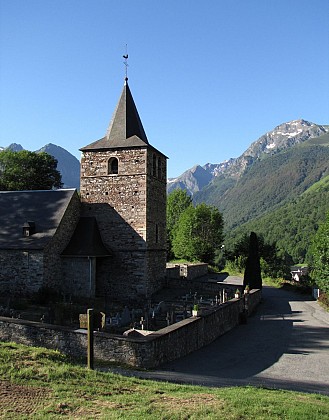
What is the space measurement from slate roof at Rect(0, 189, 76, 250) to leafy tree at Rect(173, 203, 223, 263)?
3079 cm

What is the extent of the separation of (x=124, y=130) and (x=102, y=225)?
664cm

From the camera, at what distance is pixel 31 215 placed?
28922 millimetres

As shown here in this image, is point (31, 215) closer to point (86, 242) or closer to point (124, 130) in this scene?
point (86, 242)

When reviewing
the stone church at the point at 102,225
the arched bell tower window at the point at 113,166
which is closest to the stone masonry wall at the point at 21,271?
the stone church at the point at 102,225

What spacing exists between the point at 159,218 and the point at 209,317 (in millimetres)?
13930

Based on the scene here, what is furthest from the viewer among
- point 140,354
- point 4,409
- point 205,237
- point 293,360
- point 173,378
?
point 205,237

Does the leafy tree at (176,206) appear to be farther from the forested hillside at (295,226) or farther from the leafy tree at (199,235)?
the forested hillside at (295,226)

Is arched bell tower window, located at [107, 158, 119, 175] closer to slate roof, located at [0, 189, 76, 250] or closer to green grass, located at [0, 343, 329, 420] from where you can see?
slate roof, located at [0, 189, 76, 250]

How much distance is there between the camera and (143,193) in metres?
29.7

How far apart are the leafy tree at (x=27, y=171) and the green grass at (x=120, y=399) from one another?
39.3m

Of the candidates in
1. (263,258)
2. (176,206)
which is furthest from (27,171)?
(263,258)

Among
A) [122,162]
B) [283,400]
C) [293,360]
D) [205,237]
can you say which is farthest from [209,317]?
[205,237]

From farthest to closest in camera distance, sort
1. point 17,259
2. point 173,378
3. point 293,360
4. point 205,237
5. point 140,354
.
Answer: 1. point 205,237
2. point 17,259
3. point 293,360
4. point 140,354
5. point 173,378

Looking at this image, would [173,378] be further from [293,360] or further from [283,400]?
[293,360]
